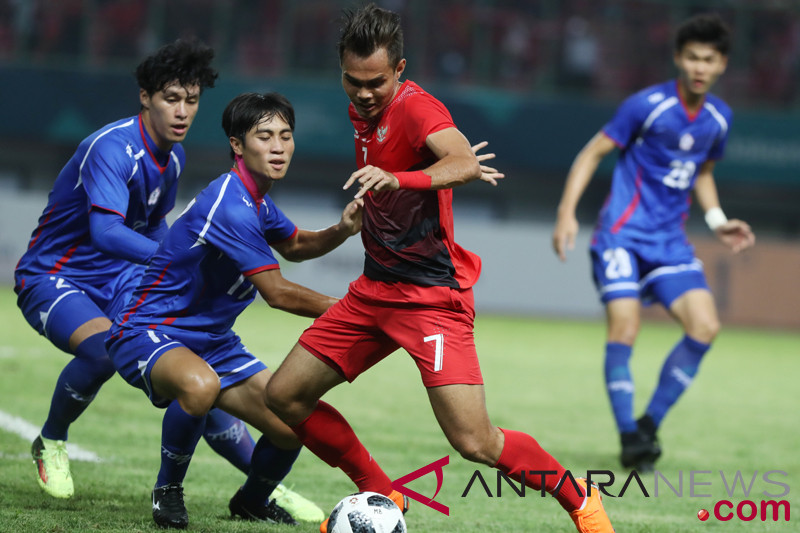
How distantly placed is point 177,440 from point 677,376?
3.05 meters

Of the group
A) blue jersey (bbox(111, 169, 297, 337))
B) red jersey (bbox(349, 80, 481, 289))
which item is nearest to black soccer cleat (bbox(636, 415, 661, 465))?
red jersey (bbox(349, 80, 481, 289))

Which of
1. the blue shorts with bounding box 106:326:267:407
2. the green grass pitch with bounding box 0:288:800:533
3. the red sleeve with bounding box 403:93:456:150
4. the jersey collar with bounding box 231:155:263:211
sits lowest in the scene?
the green grass pitch with bounding box 0:288:800:533

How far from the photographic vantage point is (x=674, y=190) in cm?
598

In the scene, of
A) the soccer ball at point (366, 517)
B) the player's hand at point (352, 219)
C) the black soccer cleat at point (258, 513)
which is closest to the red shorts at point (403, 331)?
the player's hand at point (352, 219)

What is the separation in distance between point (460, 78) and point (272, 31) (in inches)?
140

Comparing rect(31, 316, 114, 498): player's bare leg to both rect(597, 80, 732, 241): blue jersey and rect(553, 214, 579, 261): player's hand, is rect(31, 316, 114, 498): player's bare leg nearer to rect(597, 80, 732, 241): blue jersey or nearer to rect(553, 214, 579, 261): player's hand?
rect(553, 214, 579, 261): player's hand

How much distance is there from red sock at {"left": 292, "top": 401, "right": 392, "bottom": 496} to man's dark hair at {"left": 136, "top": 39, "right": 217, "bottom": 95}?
159 centimetres

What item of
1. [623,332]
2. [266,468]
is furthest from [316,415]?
[623,332]

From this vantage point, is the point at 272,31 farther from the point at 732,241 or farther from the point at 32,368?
the point at 732,241

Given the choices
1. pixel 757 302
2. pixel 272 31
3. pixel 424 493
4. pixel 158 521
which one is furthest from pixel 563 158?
pixel 158 521

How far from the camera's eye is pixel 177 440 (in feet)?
12.3

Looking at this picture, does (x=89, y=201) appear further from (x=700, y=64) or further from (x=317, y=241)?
(x=700, y=64)

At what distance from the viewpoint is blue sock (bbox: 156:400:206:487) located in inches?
147

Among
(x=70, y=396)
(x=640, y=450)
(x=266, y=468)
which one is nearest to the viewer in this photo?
(x=266, y=468)
